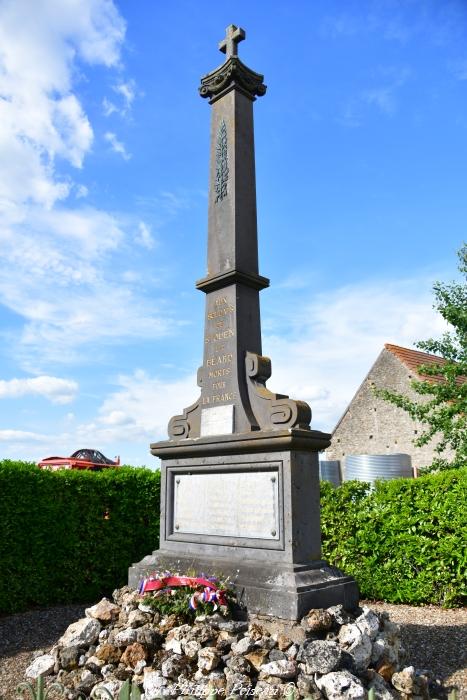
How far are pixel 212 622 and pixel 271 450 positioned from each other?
1584 mm

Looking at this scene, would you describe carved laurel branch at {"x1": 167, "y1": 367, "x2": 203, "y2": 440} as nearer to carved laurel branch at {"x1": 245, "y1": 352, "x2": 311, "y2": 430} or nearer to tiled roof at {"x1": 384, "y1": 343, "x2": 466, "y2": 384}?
carved laurel branch at {"x1": 245, "y1": 352, "x2": 311, "y2": 430}

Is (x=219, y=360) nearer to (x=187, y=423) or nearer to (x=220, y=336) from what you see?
(x=220, y=336)

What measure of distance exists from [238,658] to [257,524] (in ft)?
4.58

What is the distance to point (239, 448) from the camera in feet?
19.2

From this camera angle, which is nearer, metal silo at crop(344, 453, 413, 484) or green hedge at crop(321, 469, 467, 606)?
green hedge at crop(321, 469, 467, 606)

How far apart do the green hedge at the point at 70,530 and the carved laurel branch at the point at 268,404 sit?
4.31m

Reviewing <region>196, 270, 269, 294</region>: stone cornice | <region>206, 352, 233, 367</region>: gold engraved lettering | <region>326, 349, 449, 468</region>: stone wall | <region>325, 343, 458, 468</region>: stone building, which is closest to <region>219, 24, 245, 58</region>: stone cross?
<region>196, 270, 269, 294</region>: stone cornice

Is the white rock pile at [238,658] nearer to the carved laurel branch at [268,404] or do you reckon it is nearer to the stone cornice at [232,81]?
the carved laurel branch at [268,404]

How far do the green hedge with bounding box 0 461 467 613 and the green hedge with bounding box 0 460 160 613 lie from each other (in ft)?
0.05

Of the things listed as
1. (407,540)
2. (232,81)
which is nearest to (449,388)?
(407,540)

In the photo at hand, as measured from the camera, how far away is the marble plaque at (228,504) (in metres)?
5.58

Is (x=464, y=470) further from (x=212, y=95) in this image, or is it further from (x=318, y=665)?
(x=212, y=95)

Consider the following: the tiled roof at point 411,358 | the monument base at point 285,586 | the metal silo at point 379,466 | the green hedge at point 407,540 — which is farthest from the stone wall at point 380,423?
the monument base at point 285,586

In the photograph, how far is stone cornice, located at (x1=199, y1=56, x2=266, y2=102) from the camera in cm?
715
